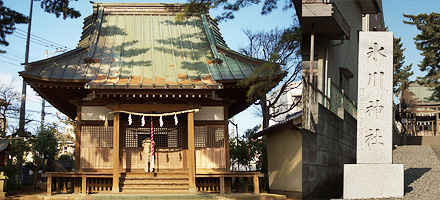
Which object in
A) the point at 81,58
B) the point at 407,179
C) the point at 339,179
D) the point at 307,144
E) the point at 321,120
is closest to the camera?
A: the point at 307,144

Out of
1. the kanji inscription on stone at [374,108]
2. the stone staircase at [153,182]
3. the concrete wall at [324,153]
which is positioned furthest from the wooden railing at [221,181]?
the kanji inscription on stone at [374,108]

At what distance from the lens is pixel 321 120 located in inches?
510

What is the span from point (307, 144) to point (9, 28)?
36.3 ft

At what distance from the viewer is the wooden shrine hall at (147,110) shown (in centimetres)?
1579

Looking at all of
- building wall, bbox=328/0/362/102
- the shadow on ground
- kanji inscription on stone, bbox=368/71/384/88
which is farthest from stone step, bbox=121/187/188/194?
kanji inscription on stone, bbox=368/71/384/88

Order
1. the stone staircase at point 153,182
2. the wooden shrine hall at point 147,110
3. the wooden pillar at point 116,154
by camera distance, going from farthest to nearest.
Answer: the stone staircase at point 153,182, the wooden shrine hall at point 147,110, the wooden pillar at point 116,154

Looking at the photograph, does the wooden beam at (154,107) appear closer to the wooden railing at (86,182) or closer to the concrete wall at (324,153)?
the wooden railing at (86,182)

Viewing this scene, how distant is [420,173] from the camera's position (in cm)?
1551

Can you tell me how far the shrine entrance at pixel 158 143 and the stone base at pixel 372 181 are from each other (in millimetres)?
6555

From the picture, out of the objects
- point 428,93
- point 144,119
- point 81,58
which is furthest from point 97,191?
point 428,93

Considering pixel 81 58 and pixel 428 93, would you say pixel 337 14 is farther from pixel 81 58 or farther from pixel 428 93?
pixel 428 93

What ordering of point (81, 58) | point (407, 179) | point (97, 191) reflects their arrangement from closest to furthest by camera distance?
point (407, 179)
point (97, 191)
point (81, 58)

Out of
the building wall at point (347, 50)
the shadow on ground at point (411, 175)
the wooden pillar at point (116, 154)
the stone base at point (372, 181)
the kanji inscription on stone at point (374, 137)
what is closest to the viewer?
the stone base at point (372, 181)

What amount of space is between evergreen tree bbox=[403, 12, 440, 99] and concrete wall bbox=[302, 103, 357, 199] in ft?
91.4
